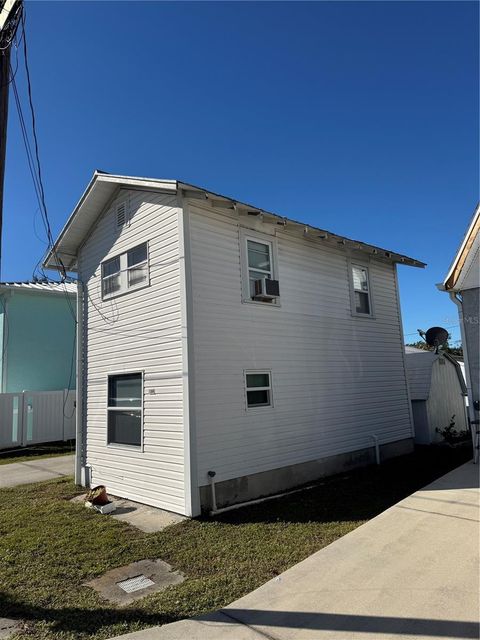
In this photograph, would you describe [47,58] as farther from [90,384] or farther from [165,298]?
[90,384]

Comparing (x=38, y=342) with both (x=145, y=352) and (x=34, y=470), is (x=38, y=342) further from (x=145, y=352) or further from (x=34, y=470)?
A: (x=145, y=352)

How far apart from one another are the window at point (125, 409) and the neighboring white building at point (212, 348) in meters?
0.04

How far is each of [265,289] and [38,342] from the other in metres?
13.3

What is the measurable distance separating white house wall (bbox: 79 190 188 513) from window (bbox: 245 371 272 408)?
1451 millimetres

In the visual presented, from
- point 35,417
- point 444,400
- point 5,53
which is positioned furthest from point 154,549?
point 35,417

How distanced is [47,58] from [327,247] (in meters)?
6.79

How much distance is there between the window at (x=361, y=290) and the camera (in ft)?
36.2

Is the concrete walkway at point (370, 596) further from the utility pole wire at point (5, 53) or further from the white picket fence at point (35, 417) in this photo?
the white picket fence at point (35, 417)

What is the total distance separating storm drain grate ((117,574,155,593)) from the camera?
4367mm

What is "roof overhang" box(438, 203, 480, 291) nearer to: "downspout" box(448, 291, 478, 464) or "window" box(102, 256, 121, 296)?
"downspout" box(448, 291, 478, 464)

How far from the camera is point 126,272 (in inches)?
350

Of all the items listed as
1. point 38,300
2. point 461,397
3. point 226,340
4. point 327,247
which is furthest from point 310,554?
point 38,300

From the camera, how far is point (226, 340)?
7.73m

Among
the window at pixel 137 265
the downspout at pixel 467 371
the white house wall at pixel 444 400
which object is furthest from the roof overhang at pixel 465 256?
the window at pixel 137 265
